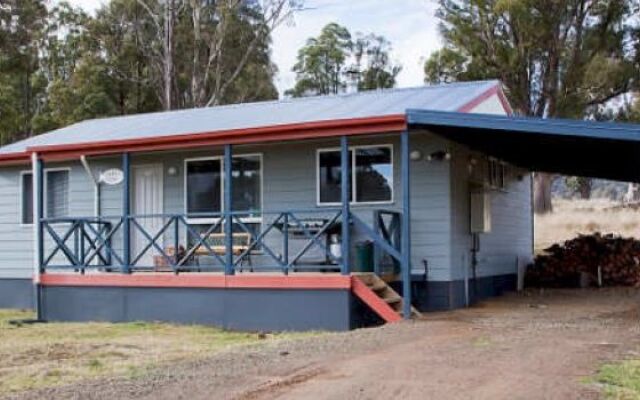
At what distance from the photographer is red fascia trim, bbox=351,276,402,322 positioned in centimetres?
1062

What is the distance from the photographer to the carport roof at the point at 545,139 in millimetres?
9688

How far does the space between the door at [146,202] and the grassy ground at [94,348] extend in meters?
2.22

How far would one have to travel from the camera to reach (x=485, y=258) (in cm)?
1382

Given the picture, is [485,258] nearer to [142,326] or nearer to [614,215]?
[142,326]

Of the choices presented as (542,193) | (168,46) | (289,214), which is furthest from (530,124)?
(168,46)

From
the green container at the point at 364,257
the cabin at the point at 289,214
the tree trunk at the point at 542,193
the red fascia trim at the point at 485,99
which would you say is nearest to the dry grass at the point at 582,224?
the tree trunk at the point at 542,193

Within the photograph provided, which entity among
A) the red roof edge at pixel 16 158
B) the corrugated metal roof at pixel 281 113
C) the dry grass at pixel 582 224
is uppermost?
the corrugated metal roof at pixel 281 113

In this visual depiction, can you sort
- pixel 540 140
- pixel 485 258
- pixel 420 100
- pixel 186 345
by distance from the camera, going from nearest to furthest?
pixel 186 345, pixel 540 140, pixel 420 100, pixel 485 258

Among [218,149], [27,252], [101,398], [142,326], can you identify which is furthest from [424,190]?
[27,252]

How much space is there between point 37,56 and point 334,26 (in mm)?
13080

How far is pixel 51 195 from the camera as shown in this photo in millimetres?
15750

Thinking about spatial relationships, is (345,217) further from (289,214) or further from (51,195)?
(51,195)

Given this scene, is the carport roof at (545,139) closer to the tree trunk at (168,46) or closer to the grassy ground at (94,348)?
the grassy ground at (94,348)

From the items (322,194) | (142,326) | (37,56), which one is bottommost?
(142,326)
